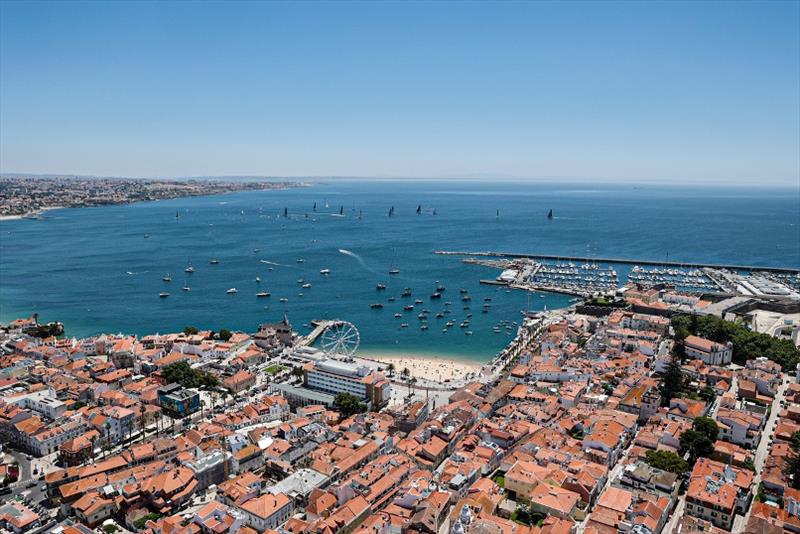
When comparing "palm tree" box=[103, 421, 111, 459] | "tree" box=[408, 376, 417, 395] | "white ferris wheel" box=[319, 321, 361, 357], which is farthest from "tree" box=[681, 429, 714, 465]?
"palm tree" box=[103, 421, 111, 459]

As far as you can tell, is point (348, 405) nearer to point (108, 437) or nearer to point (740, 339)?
point (108, 437)

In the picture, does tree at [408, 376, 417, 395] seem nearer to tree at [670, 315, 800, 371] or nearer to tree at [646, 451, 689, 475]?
tree at [646, 451, 689, 475]

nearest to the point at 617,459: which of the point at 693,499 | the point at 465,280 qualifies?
the point at 693,499

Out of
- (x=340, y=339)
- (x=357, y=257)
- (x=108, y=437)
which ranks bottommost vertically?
(x=108, y=437)

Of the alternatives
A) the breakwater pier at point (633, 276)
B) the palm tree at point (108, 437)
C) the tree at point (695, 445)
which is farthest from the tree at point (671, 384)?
the palm tree at point (108, 437)

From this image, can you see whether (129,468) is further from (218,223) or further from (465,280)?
(218,223)

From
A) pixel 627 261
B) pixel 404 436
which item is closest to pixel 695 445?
pixel 404 436
